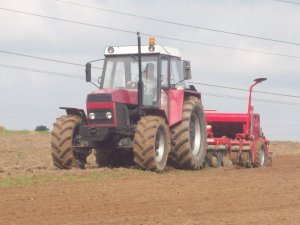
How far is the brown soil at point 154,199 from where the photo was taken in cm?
925

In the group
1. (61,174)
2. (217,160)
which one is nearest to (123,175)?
(61,174)

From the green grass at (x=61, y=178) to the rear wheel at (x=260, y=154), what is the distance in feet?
16.4

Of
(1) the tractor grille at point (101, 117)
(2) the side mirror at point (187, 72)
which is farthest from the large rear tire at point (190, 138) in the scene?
(1) the tractor grille at point (101, 117)

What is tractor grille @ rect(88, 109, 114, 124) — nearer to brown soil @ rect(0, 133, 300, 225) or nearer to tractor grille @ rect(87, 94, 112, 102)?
tractor grille @ rect(87, 94, 112, 102)

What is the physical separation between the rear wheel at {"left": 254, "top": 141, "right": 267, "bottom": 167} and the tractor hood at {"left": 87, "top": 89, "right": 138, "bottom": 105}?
4346mm

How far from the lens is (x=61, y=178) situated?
1340cm

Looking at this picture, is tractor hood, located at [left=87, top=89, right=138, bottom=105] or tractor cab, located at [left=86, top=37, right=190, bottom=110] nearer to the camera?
tractor hood, located at [left=87, top=89, right=138, bottom=105]

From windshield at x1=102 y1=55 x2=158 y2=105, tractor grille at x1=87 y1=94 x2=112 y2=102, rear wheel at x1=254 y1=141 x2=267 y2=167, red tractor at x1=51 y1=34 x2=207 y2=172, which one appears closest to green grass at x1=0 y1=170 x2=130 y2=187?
red tractor at x1=51 y1=34 x2=207 y2=172

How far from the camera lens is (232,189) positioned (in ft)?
41.3

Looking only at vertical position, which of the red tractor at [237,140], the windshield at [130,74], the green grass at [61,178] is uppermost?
the windshield at [130,74]

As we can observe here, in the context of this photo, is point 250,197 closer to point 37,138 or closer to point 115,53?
point 115,53

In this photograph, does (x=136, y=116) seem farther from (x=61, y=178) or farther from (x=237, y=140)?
(x=237, y=140)

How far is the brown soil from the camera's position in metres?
9.25

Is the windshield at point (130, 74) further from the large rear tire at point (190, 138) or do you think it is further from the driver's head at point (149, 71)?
the large rear tire at point (190, 138)
